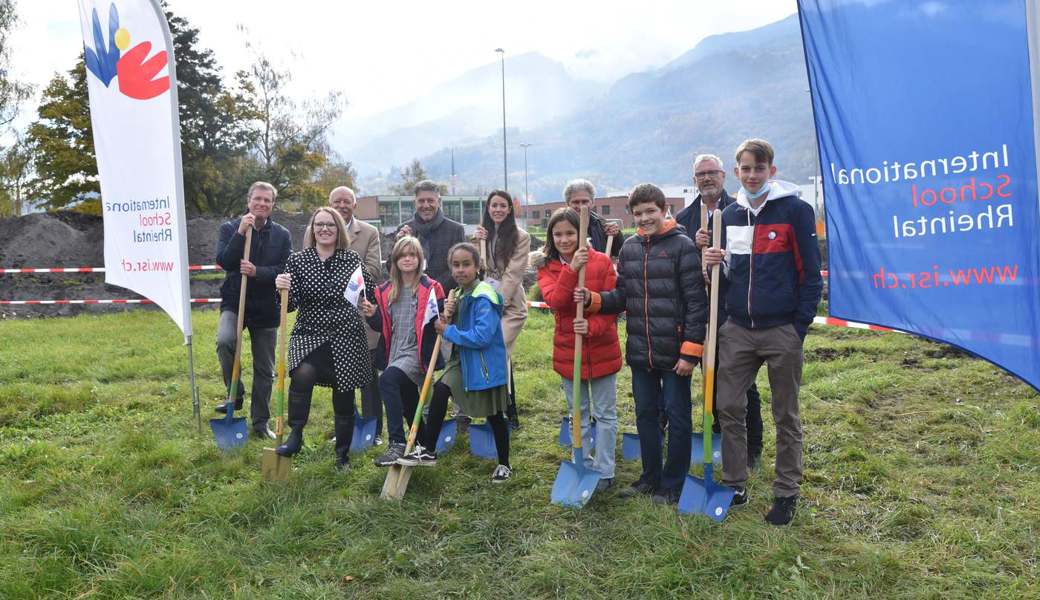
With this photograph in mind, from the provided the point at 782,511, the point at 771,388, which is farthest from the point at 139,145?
the point at 782,511

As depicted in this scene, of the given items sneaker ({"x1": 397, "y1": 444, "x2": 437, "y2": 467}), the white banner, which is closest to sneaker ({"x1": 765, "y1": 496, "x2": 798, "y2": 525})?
sneaker ({"x1": 397, "y1": 444, "x2": 437, "y2": 467})

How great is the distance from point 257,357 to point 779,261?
14.2 ft

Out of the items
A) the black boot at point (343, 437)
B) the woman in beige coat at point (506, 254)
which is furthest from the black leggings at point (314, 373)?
the woman in beige coat at point (506, 254)

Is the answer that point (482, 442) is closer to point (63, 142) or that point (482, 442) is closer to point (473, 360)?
point (473, 360)

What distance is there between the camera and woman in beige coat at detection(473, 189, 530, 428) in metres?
5.94

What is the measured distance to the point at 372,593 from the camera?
3506mm

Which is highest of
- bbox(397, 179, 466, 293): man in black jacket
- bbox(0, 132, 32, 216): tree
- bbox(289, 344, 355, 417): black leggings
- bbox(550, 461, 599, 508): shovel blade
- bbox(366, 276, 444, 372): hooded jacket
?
bbox(0, 132, 32, 216): tree

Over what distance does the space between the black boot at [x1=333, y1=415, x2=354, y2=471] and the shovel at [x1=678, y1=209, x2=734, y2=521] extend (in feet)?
7.83

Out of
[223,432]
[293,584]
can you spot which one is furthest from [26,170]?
[293,584]

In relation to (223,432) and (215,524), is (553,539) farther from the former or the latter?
(223,432)

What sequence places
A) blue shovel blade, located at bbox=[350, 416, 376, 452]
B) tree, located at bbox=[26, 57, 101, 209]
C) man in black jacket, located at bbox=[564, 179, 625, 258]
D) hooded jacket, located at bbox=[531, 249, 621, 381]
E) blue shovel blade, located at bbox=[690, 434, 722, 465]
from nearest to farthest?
hooded jacket, located at bbox=[531, 249, 621, 381]
blue shovel blade, located at bbox=[690, 434, 722, 465]
man in black jacket, located at bbox=[564, 179, 625, 258]
blue shovel blade, located at bbox=[350, 416, 376, 452]
tree, located at bbox=[26, 57, 101, 209]

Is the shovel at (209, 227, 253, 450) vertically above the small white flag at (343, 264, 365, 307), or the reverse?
the small white flag at (343, 264, 365, 307)

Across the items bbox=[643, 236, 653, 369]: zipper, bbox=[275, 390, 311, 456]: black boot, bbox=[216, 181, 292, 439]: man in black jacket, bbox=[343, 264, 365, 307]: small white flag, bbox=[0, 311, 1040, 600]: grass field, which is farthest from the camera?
bbox=[216, 181, 292, 439]: man in black jacket

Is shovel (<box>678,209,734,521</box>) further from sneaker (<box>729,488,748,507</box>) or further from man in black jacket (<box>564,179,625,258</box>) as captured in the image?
man in black jacket (<box>564,179,625,258</box>)
